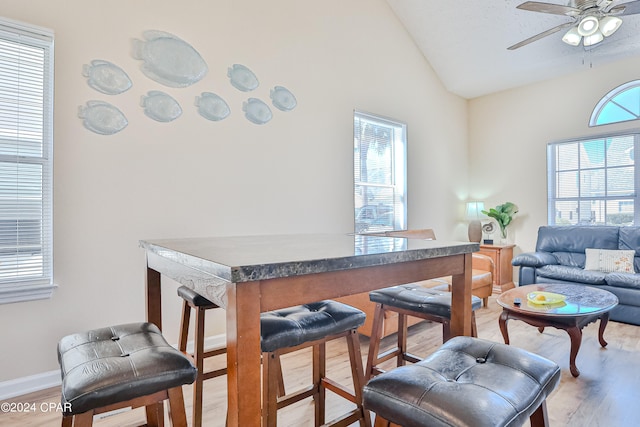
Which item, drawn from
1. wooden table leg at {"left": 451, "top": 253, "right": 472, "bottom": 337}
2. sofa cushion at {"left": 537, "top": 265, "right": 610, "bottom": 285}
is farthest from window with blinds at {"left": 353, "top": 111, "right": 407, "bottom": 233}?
wooden table leg at {"left": 451, "top": 253, "right": 472, "bottom": 337}

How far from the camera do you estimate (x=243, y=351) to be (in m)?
0.81

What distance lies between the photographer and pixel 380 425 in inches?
41.4

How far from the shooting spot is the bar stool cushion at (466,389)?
836 mm

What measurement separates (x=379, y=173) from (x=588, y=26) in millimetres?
2289

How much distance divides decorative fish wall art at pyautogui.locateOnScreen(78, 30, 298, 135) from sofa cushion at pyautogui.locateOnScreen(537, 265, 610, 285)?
350 centimetres

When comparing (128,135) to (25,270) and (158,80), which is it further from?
(25,270)

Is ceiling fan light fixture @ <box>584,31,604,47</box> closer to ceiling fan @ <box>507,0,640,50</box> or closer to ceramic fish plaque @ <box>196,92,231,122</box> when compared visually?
ceiling fan @ <box>507,0,640,50</box>

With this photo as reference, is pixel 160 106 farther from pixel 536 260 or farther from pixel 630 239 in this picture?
pixel 630 239

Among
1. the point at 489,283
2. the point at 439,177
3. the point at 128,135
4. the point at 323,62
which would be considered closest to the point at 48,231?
the point at 128,135

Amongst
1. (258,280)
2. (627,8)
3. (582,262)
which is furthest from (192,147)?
(582,262)

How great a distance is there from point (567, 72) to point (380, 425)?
17.4 ft

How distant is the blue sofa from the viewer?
338 cm

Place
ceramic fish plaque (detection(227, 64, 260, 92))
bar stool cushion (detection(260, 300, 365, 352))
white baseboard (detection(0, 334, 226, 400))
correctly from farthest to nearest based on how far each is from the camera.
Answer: ceramic fish plaque (detection(227, 64, 260, 92)), white baseboard (detection(0, 334, 226, 400)), bar stool cushion (detection(260, 300, 365, 352))

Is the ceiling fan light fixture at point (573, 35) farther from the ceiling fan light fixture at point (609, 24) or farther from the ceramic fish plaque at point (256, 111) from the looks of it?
the ceramic fish plaque at point (256, 111)
